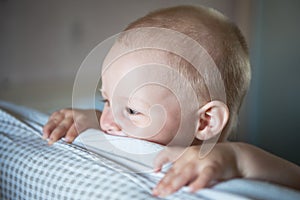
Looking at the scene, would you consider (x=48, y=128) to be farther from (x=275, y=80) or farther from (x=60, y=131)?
(x=275, y=80)

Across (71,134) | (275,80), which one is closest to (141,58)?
(71,134)

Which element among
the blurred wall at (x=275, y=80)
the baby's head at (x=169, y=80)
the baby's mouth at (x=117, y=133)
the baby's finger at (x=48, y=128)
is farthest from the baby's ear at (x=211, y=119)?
the blurred wall at (x=275, y=80)

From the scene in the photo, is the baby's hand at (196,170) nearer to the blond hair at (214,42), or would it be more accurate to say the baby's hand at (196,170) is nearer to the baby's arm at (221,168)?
the baby's arm at (221,168)

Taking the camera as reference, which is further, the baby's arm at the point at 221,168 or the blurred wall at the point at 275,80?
the blurred wall at the point at 275,80

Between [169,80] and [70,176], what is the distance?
191 millimetres

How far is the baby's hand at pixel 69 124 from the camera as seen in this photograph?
62 centimetres

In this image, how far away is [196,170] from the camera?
415mm

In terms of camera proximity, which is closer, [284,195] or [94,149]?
[284,195]

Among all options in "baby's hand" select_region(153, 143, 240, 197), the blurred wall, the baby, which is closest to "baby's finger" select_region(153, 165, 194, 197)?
"baby's hand" select_region(153, 143, 240, 197)

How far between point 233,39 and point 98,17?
5.55ft

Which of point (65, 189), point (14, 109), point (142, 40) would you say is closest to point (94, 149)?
point (65, 189)

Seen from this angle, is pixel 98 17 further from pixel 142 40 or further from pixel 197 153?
pixel 197 153

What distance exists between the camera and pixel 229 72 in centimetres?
63

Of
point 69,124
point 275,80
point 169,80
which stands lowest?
point 275,80
